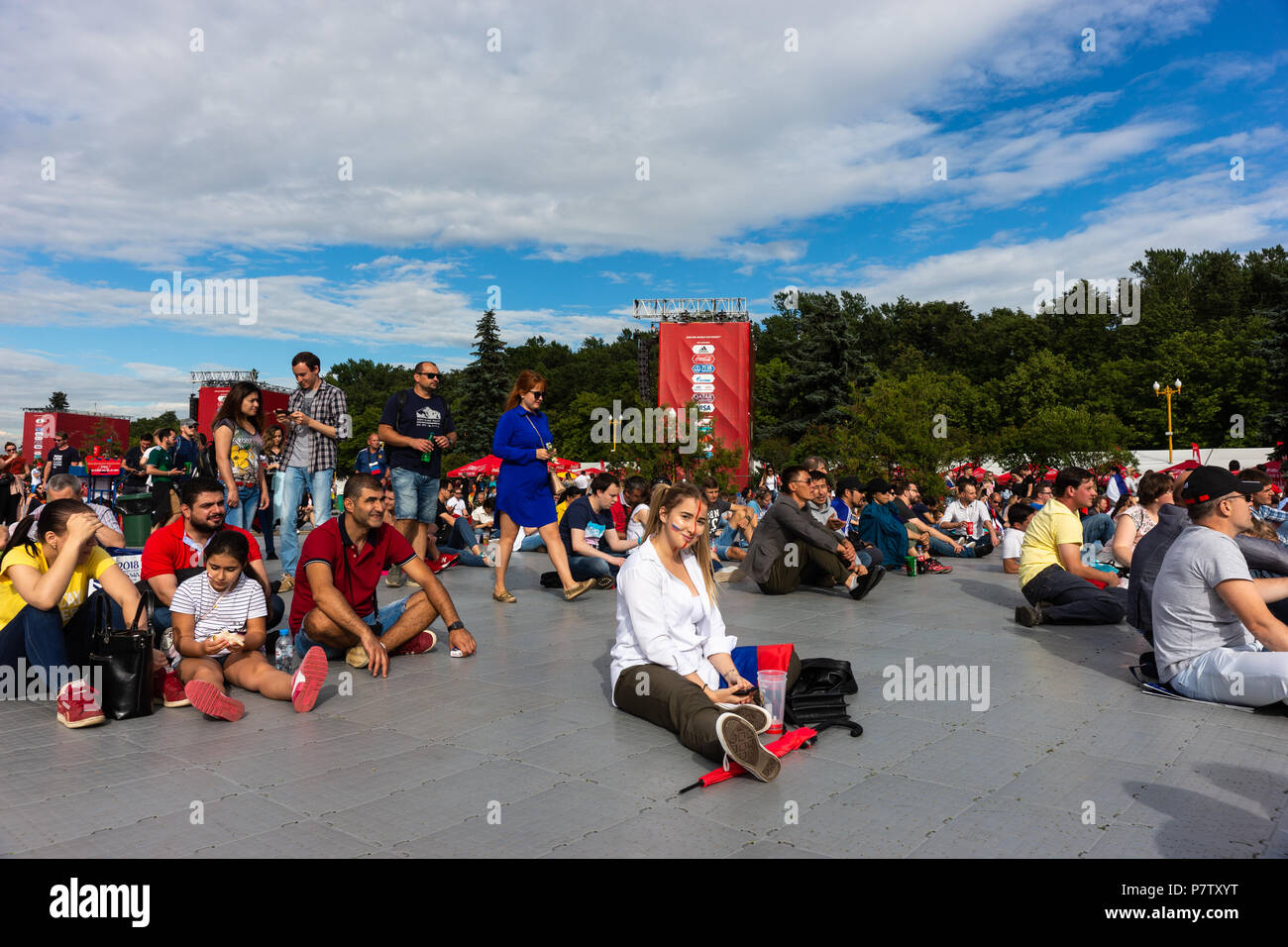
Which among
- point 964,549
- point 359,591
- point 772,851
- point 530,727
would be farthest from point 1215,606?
point 964,549

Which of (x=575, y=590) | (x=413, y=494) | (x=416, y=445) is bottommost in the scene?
(x=575, y=590)

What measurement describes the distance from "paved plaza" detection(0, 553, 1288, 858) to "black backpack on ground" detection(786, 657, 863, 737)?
14cm

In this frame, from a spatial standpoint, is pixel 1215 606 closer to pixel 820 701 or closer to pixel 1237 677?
pixel 1237 677

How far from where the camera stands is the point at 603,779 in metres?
3.65

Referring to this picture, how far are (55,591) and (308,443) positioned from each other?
3457mm

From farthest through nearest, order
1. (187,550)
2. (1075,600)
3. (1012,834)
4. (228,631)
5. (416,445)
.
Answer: (416,445) < (1075,600) < (187,550) < (228,631) < (1012,834)

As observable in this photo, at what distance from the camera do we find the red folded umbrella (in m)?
3.54

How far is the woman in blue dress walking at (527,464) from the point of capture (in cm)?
820

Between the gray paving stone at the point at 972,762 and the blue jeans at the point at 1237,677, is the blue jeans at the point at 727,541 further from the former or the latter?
the gray paving stone at the point at 972,762

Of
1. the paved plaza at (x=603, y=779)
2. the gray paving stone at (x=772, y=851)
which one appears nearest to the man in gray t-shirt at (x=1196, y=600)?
the paved plaza at (x=603, y=779)

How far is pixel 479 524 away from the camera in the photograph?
18.4 meters
